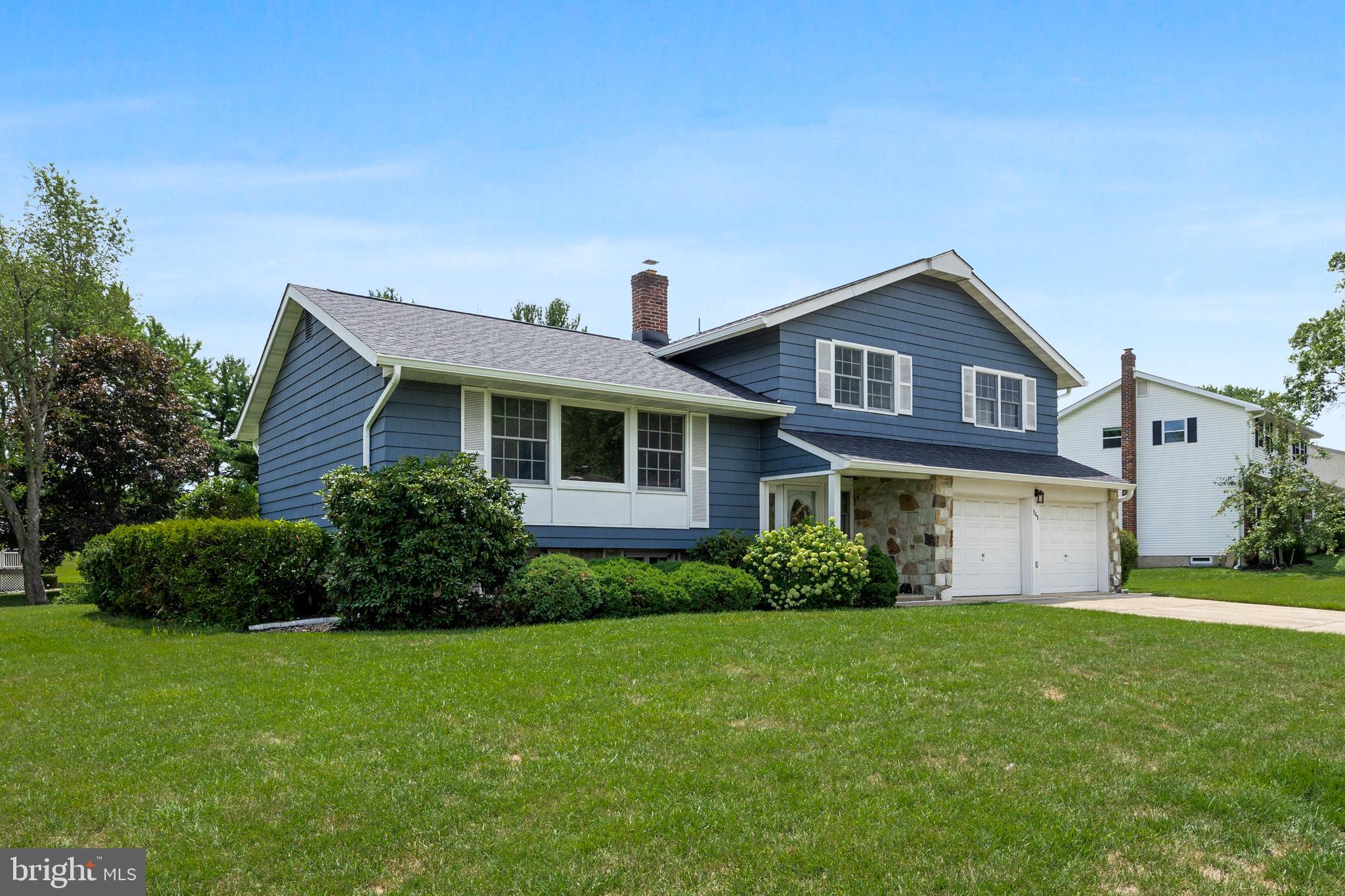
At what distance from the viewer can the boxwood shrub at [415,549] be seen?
38.2 ft

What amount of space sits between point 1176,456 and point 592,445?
25.1 m

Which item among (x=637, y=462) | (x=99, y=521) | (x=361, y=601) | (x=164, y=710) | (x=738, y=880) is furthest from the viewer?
(x=99, y=521)

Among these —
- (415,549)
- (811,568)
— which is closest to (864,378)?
(811,568)

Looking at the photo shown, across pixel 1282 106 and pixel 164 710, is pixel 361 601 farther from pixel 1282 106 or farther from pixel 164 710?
pixel 1282 106

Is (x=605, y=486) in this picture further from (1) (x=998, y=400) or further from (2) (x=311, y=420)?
(1) (x=998, y=400)

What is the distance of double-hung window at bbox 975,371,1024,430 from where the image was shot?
2094 centimetres

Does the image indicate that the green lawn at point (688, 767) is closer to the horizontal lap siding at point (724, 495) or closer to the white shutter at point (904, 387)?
the horizontal lap siding at point (724, 495)

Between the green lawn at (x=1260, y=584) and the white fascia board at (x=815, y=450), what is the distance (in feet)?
27.2

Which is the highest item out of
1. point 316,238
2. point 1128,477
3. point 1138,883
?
point 316,238

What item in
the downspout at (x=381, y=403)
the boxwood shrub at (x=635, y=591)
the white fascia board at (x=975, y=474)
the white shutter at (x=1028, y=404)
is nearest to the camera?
the boxwood shrub at (x=635, y=591)

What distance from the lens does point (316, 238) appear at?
1755 cm

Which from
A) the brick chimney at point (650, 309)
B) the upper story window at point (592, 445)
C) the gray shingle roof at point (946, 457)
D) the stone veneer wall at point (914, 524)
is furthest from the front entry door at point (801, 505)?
the brick chimney at point (650, 309)

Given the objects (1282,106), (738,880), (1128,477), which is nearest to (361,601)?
(738,880)

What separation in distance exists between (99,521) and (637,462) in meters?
19.4
